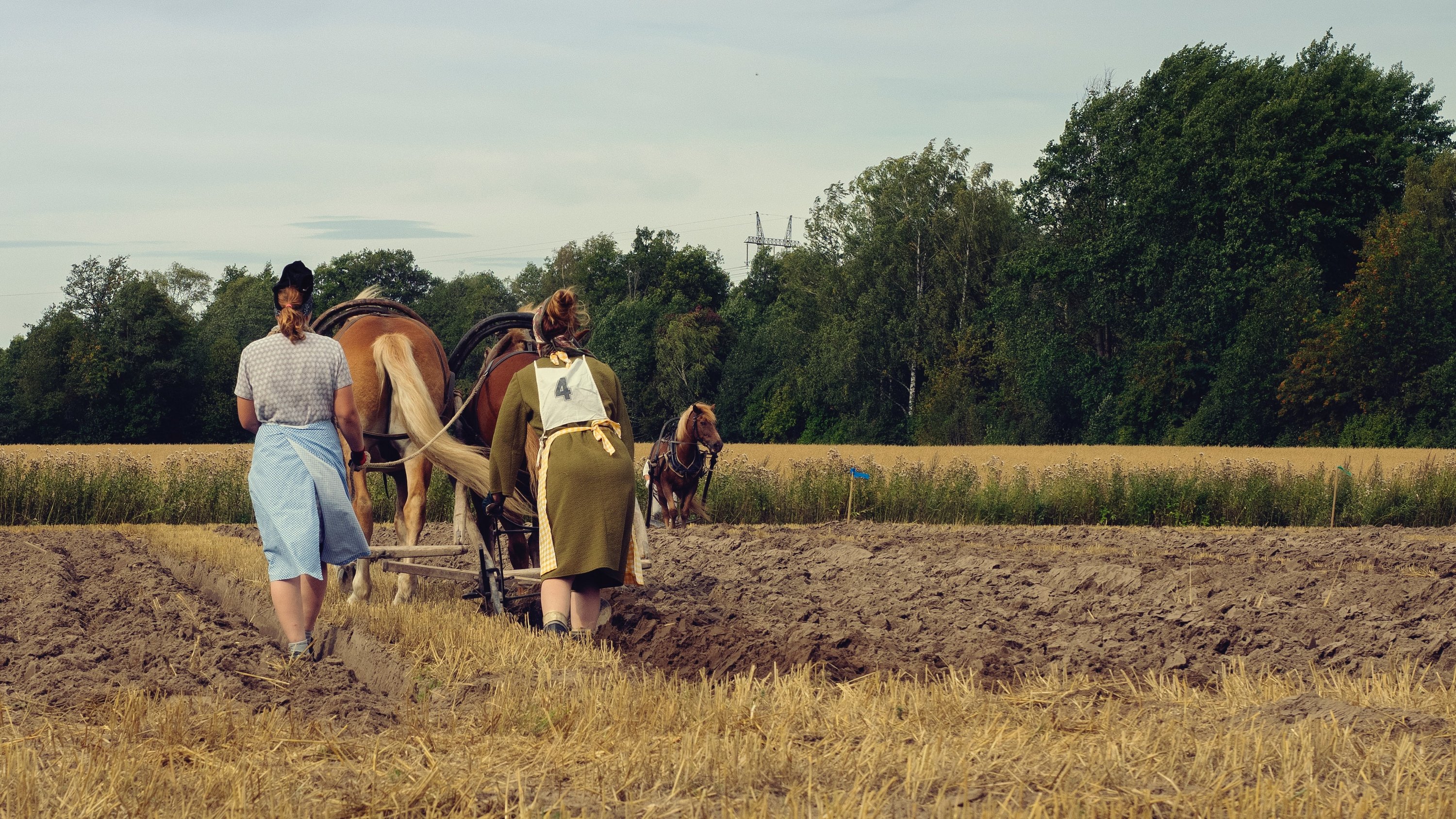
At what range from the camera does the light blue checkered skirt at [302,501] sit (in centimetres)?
591

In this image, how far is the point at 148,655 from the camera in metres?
5.95

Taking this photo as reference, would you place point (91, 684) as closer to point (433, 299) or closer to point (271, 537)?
point (271, 537)

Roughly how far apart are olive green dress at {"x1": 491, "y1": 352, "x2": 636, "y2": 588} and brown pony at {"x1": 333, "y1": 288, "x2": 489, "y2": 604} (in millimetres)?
1625

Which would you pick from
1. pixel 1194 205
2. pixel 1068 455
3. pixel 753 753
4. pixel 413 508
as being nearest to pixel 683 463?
pixel 413 508

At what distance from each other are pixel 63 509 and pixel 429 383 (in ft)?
35.3

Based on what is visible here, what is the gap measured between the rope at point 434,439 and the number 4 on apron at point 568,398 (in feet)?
5.22

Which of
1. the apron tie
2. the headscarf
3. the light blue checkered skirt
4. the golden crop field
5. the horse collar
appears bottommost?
the golden crop field

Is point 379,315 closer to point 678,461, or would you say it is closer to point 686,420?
point 686,420

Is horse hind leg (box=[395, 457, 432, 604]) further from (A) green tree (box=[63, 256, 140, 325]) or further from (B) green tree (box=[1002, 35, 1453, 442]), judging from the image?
(A) green tree (box=[63, 256, 140, 325])

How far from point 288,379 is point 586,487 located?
1557 millimetres

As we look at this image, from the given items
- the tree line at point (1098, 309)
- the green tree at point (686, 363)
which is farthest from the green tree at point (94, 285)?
the green tree at point (686, 363)

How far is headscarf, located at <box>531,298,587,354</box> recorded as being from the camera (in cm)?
642

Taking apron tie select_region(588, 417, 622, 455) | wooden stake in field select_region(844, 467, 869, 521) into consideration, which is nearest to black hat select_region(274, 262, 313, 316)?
apron tie select_region(588, 417, 622, 455)

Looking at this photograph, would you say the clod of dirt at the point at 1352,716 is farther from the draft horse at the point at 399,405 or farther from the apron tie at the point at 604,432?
the draft horse at the point at 399,405
